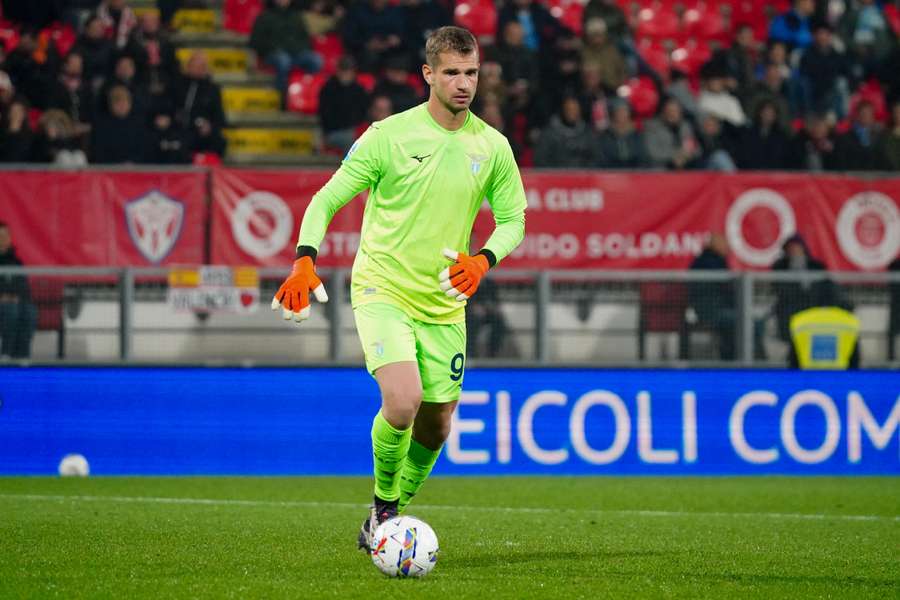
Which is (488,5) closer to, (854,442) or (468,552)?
(854,442)

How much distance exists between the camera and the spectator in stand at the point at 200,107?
55.4ft

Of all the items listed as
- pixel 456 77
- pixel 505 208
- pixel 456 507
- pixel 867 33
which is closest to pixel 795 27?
pixel 867 33

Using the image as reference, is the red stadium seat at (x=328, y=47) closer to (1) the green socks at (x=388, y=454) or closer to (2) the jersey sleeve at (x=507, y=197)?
(2) the jersey sleeve at (x=507, y=197)

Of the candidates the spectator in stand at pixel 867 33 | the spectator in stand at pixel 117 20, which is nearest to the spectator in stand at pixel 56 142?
the spectator in stand at pixel 117 20

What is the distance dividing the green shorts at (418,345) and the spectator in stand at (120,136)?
913 cm

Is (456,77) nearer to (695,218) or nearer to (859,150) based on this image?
(695,218)

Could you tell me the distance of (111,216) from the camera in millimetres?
14914

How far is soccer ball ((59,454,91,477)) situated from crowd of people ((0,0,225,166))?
4104 mm

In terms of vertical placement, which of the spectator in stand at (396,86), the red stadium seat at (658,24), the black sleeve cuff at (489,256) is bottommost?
the black sleeve cuff at (489,256)

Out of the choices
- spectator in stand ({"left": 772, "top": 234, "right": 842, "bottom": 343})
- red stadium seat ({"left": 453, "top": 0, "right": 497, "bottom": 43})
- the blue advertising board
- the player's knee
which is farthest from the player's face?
red stadium seat ({"left": 453, "top": 0, "right": 497, "bottom": 43})

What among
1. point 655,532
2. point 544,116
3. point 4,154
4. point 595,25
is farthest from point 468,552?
point 595,25

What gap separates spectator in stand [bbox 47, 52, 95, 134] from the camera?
16.6m

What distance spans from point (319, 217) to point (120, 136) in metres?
9.39

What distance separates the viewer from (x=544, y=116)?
18.0 meters
